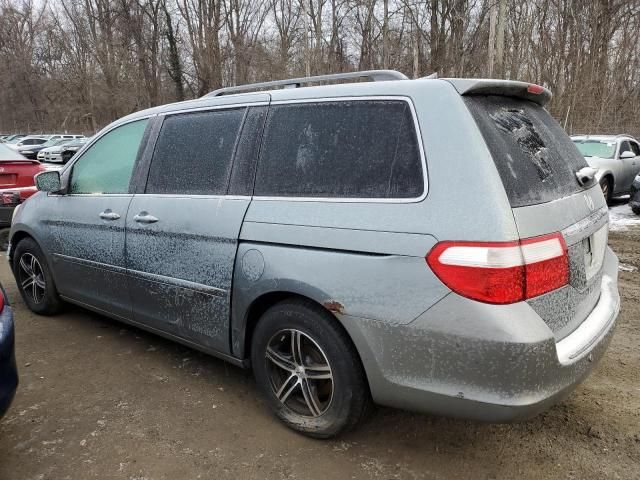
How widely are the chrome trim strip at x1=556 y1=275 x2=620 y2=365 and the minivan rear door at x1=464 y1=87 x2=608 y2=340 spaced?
0.04 meters

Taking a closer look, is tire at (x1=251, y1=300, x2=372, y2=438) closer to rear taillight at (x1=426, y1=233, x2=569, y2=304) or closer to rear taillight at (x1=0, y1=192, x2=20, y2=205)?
rear taillight at (x1=426, y1=233, x2=569, y2=304)

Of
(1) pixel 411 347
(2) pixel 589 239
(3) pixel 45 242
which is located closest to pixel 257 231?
(1) pixel 411 347

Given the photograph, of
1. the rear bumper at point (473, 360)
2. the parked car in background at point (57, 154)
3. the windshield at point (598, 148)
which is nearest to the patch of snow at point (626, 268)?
the rear bumper at point (473, 360)

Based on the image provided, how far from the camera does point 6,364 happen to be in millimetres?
2398

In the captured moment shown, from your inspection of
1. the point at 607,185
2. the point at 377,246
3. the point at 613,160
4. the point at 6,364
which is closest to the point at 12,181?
the point at 6,364

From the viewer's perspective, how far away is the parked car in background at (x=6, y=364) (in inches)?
92.9

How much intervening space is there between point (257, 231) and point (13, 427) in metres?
1.80

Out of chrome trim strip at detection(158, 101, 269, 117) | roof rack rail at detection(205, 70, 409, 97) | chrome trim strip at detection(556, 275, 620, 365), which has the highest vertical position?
roof rack rail at detection(205, 70, 409, 97)

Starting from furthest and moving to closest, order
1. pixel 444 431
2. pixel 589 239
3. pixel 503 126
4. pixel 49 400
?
1. pixel 49 400
2. pixel 444 431
3. pixel 589 239
4. pixel 503 126

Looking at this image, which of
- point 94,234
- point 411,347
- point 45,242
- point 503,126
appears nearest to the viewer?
point 411,347

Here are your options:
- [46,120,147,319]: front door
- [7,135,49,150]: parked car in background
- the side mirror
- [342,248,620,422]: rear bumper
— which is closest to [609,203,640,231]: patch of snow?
[342,248,620,422]: rear bumper

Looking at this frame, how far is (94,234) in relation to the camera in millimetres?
3662

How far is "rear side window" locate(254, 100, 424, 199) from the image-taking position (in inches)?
89.2

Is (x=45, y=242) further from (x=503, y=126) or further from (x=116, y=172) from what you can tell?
(x=503, y=126)
